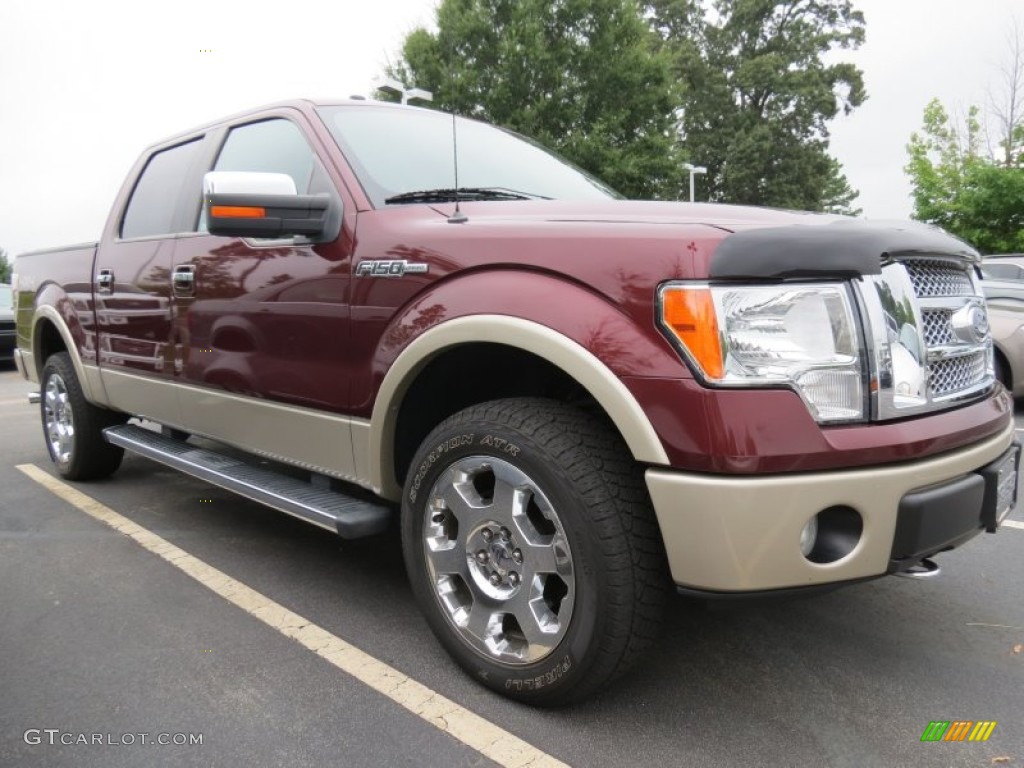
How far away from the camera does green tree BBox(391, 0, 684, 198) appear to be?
16953mm

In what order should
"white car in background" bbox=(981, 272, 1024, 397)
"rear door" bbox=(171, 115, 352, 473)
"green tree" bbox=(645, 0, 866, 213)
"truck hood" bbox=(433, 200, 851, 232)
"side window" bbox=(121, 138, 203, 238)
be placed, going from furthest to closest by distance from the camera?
"green tree" bbox=(645, 0, 866, 213), "white car in background" bbox=(981, 272, 1024, 397), "side window" bbox=(121, 138, 203, 238), "rear door" bbox=(171, 115, 352, 473), "truck hood" bbox=(433, 200, 851, 232)

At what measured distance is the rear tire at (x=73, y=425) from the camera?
462 centimetres

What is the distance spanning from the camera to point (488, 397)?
269 cm

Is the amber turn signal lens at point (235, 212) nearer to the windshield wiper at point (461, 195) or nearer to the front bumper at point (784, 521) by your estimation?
the windshield wiper at point (461, 195)

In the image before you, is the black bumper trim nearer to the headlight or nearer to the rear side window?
the headlight

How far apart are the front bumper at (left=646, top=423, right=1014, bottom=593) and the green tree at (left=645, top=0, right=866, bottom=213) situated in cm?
3386

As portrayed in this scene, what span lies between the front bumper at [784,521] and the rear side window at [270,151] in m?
1.93

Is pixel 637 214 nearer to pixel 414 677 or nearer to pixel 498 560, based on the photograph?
pixel 498 560

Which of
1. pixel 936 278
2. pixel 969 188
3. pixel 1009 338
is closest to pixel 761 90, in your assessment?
pixel 969 188

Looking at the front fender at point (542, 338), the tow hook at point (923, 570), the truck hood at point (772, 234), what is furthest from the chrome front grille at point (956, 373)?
the front fender at point (542, 338)

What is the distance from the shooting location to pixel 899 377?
191 centimetres

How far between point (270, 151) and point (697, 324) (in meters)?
2.23

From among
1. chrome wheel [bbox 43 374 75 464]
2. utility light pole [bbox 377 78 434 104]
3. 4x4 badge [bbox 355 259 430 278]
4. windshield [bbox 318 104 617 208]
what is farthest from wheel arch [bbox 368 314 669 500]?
chrome wheel [bbox 43 374 75 464]

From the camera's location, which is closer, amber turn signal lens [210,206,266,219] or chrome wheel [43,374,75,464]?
amber turn signal lens [210,206,266,219]
